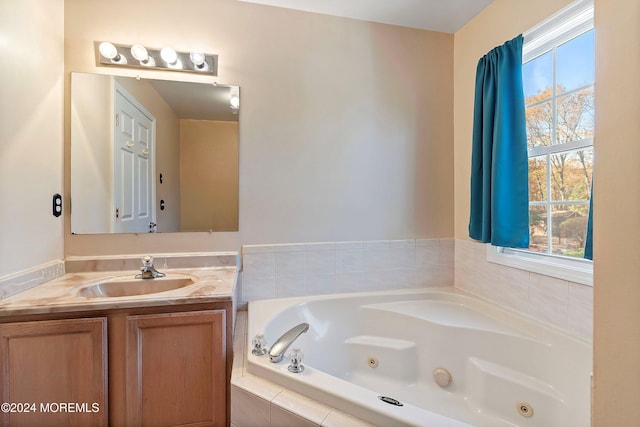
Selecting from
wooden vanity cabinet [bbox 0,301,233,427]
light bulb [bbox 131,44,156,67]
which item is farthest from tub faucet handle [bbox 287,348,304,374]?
light bulb [bbox 131,44,156,67]

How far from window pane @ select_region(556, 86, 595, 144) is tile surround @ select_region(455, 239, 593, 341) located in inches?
29.3

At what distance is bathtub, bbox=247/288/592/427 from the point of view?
3.85 ft

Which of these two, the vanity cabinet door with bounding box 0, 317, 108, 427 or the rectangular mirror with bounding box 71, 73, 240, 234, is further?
the rectangular mirror with bounding box 71, 73, 240, 234

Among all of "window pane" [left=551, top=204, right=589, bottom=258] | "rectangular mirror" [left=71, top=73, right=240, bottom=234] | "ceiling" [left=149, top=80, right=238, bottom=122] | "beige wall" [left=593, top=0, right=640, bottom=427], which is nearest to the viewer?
"beige wall" [left=593, top=0, right=640, bottom=427]

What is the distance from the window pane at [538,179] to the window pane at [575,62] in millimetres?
389

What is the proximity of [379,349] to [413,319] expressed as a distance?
10.9 inches

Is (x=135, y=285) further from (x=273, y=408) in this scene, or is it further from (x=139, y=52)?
(x=139, y=52)

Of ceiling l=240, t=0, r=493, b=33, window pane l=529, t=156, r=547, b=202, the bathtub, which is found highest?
ceiling l=240, t=0, r=493, b=33

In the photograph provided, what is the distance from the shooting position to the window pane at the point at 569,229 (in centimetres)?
149

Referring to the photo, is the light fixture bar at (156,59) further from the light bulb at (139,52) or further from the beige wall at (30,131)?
the beige wall at (30,131)

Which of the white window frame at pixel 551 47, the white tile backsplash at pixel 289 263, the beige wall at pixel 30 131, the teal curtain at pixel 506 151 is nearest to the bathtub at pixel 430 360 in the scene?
the white tile backsplash at pixel 289 263

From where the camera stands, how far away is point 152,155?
179cm

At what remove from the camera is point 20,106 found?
1.36 m

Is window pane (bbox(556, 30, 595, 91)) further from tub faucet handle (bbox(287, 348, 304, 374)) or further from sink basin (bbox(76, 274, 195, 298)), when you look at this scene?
sink basin (bbox(76, 274, 195, 298))
